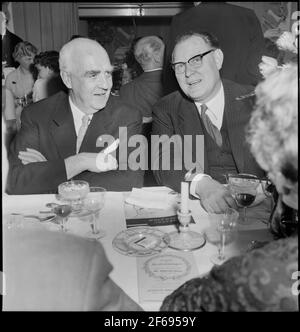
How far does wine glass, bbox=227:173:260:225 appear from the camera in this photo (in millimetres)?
1759

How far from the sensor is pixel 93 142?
8.65 ft

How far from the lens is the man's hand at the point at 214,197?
183cm

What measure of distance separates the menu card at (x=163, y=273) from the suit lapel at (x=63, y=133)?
141 cm

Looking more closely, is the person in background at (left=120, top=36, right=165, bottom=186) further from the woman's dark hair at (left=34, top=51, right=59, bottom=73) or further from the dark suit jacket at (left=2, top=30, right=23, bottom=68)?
the dark suit jacket at (left=2, top=30, right=23, bottom=68)

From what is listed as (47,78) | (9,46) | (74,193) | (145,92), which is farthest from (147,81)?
(9,46)

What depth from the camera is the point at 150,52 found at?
14.5 ft

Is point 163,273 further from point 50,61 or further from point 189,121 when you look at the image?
point 50,61

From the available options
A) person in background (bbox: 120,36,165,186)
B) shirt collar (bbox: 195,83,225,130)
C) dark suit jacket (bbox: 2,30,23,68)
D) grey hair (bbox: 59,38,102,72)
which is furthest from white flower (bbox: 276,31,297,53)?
dark suit jacket (bbox: 2,30,23,68)

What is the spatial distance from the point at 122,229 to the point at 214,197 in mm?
521

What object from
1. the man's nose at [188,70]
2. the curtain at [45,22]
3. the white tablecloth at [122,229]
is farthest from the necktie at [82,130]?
the curtain at [45,22]

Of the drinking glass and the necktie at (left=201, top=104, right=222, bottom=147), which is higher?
the necktie at (left=201, top=104, right=222, bottom=147)

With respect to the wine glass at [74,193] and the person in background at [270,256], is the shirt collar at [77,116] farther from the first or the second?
the person in background at [270,256]

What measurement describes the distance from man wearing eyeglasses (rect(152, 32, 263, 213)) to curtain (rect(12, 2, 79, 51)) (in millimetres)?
5116

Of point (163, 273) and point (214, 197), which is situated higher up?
point (214, 197)
